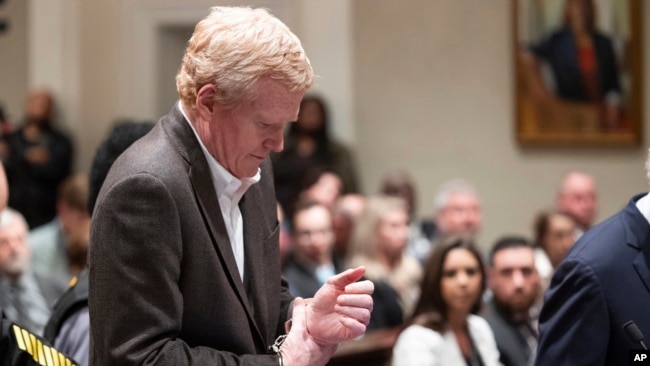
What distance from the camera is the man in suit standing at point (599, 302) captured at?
110 inches

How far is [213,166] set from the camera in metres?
2.45

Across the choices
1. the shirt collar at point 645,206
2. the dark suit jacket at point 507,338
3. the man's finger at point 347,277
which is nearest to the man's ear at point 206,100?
the man's finger at point 347,277

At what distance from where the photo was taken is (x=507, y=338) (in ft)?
18.4

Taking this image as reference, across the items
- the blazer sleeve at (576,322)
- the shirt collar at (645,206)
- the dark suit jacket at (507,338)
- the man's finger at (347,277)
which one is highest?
the shirt collar at (645,206)

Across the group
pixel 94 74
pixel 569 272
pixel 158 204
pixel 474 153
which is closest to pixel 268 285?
pixel 158 204

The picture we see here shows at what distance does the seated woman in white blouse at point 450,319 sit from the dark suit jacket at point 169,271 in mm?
2486

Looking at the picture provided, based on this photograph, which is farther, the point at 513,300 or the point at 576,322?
the point at 513,300

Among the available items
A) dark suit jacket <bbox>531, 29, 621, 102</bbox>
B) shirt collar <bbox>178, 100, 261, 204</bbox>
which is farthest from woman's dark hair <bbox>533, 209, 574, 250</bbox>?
shirt collar <bbox>178, 100, 261, 204</bbox>

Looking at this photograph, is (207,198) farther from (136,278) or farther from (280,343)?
(280,343)

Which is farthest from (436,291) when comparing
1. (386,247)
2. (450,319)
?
(386,247)

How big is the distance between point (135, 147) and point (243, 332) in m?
0.45

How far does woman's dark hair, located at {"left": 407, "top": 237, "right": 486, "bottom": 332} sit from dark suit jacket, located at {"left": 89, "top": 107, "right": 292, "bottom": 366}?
2.68 meters

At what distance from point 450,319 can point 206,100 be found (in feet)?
10.1

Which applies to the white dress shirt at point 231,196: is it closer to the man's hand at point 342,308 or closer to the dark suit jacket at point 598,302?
the man's hand at point 342,308
